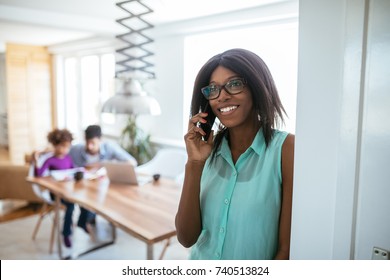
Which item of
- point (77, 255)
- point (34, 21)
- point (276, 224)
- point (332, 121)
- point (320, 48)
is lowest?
point (77, 255)

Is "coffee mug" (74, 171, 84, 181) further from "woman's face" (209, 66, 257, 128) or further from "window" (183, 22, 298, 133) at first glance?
"woman's face" (209, 66, 257, 128)

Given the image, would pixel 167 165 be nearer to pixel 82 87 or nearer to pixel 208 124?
pixel 82 87

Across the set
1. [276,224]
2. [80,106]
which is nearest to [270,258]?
[276,224]

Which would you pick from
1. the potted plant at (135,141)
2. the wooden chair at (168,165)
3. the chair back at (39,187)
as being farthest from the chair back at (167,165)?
the chair back at (39,187)

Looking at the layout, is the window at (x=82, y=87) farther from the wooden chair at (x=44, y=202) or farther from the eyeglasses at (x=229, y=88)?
the eyeglasses at (x=229, y=88)

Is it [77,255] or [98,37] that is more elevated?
[98,37]

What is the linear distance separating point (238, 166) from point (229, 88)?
181mm

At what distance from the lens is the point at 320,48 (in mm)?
530

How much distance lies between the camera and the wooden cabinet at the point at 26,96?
2.03m

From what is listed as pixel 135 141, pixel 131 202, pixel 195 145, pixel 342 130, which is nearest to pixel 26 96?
pixel 135 141

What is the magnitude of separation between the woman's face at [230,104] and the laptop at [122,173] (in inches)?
55.3

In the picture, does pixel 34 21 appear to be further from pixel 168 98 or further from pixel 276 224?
pixel 276 224

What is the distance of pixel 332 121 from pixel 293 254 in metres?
0.29
